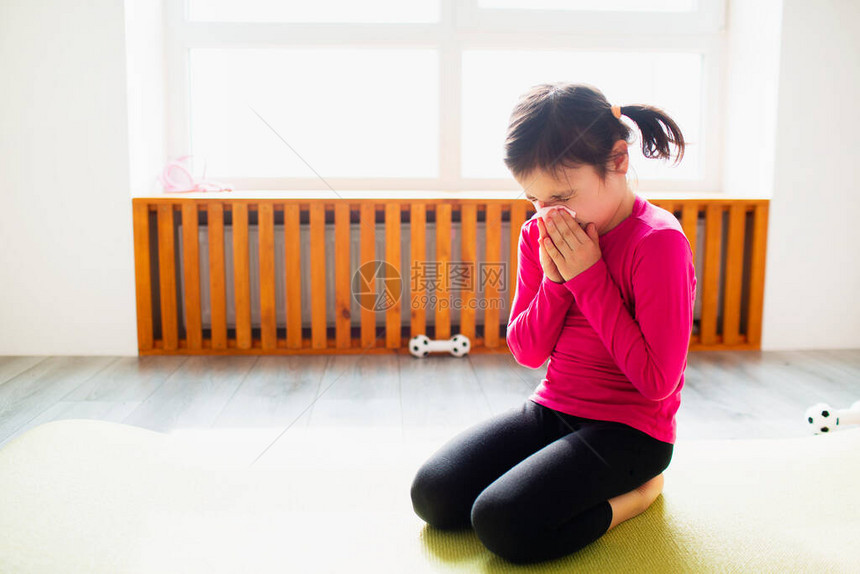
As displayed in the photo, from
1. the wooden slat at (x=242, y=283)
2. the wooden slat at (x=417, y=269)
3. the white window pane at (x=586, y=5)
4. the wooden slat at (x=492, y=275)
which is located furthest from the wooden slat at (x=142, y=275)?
the white window pane at (x=586, y=5)

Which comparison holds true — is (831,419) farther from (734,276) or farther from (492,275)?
(492,275)

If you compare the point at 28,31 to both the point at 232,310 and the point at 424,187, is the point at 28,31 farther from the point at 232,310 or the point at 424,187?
the point at 424,187

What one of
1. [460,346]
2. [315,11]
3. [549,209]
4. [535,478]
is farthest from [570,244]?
[315,11]

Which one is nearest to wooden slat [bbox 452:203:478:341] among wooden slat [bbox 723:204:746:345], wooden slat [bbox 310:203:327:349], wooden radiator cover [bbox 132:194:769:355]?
wooden radiator cover [bbox 132:194:769:355]

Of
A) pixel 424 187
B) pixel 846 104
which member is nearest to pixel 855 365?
pixel 846 104

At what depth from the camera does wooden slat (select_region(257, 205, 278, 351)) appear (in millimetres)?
2354

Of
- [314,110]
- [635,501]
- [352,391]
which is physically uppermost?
[314,110]

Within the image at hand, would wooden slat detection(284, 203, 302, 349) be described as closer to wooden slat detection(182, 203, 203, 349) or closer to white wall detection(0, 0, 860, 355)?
wooden slat detection(182, 203, 203, 349)

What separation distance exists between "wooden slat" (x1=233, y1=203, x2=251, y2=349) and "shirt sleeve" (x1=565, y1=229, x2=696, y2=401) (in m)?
1.60

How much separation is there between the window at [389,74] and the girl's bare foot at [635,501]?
165 cm

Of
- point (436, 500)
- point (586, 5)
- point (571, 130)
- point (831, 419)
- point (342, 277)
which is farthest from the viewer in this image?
point (586, 5)

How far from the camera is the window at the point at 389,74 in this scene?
2584 mm

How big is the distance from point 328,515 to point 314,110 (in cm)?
184

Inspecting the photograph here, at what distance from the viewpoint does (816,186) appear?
2441 mm
